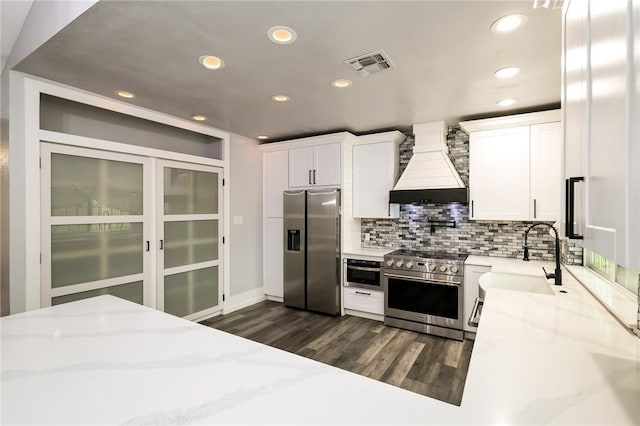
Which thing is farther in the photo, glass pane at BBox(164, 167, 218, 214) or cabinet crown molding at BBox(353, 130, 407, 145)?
cabinet crown molding at BBox(353, 130, 407, 145)

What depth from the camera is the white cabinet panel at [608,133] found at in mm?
587

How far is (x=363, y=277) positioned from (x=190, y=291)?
84.0 inches

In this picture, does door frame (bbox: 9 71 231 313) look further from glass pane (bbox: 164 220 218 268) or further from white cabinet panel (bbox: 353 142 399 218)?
white cabinet panel (bbox: 353 142 399 218)

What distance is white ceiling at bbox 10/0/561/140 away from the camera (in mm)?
1590

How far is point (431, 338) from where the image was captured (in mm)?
3248

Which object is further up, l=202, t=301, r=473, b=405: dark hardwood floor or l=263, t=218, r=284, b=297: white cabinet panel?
l=263, t=218, r=284, b=297: white cabinet panel

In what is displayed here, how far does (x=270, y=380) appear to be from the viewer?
2.82 ft

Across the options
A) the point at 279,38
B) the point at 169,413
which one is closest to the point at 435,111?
the point at 279,38

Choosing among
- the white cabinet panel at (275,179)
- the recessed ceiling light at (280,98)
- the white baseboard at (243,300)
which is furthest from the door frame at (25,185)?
the white cabinet panel at (275,179)

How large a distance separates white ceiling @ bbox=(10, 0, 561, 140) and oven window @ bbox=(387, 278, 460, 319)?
1908 mm

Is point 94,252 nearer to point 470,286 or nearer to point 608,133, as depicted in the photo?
point 608,133

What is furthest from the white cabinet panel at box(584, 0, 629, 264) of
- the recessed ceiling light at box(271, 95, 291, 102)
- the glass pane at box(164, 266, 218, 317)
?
the glass pane at box(164, 266, 218, 317)

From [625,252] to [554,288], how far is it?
1.70m

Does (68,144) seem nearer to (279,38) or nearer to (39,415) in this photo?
(279,38)
